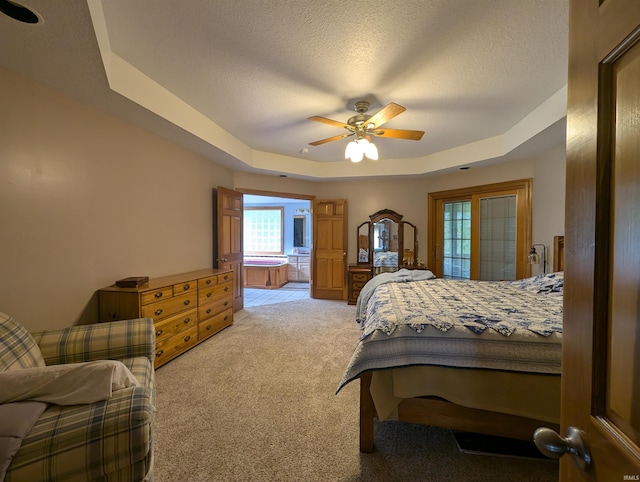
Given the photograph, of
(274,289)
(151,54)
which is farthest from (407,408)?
(274,289)

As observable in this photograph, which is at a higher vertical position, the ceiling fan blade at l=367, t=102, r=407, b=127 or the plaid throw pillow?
the ceiling fan blade at l=367, t=102, r=407, b=127

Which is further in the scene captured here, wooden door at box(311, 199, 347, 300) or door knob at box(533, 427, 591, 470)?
wooden door at box(311, 199, 347, 300)

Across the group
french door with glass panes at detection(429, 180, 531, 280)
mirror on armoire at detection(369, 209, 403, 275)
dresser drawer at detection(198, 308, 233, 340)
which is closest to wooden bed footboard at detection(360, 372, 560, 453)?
dresser drawer at detection(198, 308, 233, 340)

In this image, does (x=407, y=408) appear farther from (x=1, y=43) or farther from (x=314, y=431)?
(x=1, y=43)

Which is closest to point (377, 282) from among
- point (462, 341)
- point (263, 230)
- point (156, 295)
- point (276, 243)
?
point (462, 341)

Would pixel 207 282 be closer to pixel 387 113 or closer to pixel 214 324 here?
pixel 214 324

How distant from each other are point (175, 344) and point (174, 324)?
0.70 feet

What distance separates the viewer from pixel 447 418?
64.6 inches

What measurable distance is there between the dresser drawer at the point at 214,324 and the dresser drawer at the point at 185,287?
1.57ft

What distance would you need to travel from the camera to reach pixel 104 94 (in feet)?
7.36

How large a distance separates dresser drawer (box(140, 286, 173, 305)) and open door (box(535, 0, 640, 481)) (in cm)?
283

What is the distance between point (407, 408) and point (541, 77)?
9.31 feet

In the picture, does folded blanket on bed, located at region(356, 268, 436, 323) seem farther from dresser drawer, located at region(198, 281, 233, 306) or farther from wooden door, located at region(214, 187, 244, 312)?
wooden door, located at region(214, 187, 244, 312)

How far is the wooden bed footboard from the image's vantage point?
5.20 ft
